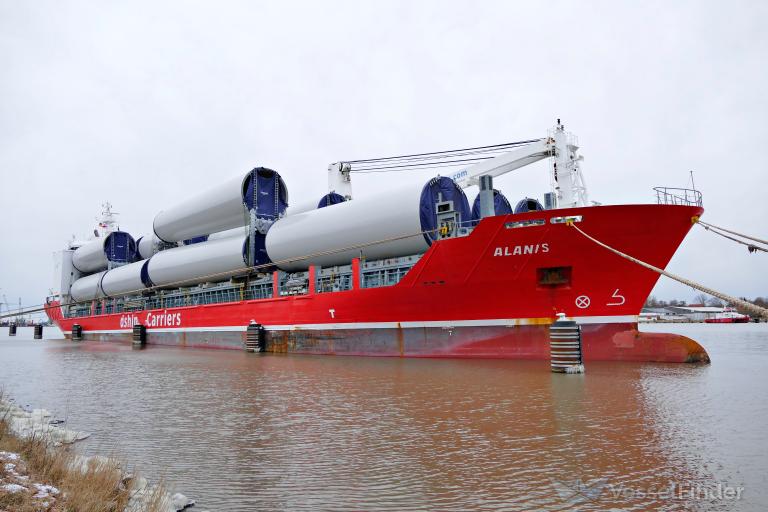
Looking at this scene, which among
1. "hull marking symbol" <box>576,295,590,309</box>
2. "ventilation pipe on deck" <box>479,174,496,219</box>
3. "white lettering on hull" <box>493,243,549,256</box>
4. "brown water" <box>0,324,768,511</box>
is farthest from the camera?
"ventilation pipe on deck" <box>479,174,496,219</box>

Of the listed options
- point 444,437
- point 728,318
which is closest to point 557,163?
point 444,437

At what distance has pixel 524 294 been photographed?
14203 mm

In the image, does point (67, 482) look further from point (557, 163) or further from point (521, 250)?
point (557, 163)

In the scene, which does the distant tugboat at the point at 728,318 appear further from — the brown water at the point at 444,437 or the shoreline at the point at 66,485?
the shoreline at the point at 66,485

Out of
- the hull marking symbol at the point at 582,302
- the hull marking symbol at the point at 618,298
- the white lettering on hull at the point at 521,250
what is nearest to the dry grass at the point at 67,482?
the white lettering on hull at the point at 521,250

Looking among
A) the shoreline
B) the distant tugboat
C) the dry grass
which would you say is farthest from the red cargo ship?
the distant tugboat

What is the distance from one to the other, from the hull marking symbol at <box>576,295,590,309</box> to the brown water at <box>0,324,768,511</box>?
2.15m

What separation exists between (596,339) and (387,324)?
259 inches

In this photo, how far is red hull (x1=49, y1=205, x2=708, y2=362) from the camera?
13102mm

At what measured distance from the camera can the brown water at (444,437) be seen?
14.0 ft

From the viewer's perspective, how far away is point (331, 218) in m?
19.5

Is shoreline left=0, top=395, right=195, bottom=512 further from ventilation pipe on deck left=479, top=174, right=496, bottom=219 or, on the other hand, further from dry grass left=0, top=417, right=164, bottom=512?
ventilation pipe on deck left=479, top=174, right=496, bottom=219

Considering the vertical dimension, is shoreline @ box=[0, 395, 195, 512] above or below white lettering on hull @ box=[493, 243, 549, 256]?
below

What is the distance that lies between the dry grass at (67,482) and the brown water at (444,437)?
2.41ft
